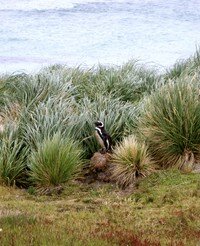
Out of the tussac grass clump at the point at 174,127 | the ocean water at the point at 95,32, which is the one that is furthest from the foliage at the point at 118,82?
the ocean water at the point at 95,32

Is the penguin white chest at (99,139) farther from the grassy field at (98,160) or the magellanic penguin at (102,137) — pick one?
the grassy field at (98,160)

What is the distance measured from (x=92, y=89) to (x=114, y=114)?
2.57 meters

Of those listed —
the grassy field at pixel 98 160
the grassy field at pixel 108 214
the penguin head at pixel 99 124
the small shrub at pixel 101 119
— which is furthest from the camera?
the small shrub at pixel 101 119

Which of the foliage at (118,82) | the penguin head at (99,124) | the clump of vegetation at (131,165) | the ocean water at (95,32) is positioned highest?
the penguin head at (99,124)

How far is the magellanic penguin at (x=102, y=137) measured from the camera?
11.8m

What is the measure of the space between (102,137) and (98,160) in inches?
15.1

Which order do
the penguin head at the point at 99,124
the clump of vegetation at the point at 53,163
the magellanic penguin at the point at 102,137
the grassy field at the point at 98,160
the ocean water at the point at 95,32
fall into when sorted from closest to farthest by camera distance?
1. the grassy field at the point at 98,160
2. the clump of vegetation at the point at 53,163
3. the magellanic penguin at the point at 102,137
4. the penguin head at the point at 99,124
5. the ocean water at the point at 95,32

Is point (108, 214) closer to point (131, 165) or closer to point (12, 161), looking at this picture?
point (131, 165)

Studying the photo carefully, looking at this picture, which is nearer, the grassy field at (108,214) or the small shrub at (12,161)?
the grassy field at (108,214)

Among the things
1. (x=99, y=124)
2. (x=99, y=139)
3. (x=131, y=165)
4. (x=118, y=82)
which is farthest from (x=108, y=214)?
(x=118, y=82)

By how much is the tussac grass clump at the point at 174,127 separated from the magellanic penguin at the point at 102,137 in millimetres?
604

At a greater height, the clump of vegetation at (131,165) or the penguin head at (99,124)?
the penguin head at (99,124)

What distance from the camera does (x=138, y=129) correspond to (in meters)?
12.2

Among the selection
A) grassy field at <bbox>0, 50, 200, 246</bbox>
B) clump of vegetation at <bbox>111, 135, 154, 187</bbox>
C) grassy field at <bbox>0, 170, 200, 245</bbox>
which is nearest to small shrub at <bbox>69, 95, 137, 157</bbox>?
grassy field at <bbox>0, 50, 200, 246</bbox>
